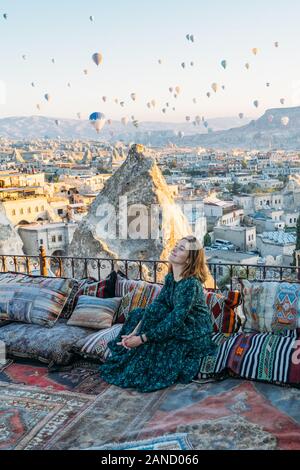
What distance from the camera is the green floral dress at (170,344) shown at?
3.45 meters

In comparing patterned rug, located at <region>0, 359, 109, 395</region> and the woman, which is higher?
the woman

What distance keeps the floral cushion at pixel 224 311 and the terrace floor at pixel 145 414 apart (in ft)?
1.65

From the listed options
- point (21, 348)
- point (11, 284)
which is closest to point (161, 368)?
point (21, 348)

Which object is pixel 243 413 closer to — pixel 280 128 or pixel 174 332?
pixel 174 332

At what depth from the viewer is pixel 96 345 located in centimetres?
388

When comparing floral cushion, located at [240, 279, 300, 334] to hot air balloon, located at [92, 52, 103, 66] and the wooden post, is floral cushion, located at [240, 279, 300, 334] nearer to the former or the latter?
the wooden post

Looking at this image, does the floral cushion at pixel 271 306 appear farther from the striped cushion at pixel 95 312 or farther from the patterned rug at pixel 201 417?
the striped cushion at pixel 95 312

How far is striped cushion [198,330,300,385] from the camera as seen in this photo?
10.9ft

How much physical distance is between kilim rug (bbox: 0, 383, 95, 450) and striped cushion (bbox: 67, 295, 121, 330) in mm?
820

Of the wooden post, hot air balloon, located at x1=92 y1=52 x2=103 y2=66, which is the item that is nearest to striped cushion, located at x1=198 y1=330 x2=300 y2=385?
the wooden post

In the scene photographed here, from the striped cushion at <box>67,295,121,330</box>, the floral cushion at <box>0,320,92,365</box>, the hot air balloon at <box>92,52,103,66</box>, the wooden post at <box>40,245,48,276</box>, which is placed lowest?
the floral cushion at <box>0,320,92,365</box>

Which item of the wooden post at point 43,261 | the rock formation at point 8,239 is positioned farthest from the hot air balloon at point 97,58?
the wooden post at point 43,261

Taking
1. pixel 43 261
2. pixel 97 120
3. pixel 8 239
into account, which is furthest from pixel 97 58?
pixel 43 261

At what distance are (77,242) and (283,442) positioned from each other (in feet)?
30.0
